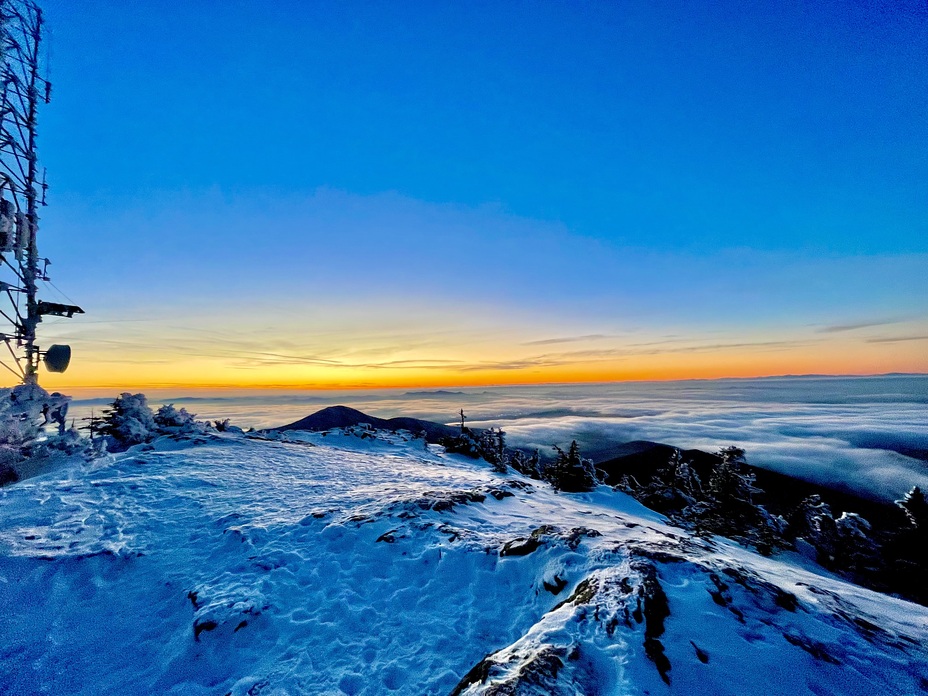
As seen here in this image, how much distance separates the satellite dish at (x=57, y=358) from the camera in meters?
20.3

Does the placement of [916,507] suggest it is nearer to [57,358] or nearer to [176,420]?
[176,420]

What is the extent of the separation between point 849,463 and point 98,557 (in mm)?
122337

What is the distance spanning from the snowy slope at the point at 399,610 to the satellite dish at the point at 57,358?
13594 millimetres

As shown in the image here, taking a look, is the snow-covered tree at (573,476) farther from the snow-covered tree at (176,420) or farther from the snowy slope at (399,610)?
the snow-covered tree at (176,420)

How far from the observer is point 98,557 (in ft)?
27.0

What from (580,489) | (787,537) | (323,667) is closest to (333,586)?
(323,667)

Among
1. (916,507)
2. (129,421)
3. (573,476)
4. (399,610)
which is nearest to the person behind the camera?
(399,610)

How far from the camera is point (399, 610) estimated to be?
7.18 metres

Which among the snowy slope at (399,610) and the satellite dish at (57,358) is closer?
the snowy slope at (399,610)

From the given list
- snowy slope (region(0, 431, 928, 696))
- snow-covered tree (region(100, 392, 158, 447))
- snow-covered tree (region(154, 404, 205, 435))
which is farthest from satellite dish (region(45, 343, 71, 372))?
snowy slope (region(0, 431, 928, 696))

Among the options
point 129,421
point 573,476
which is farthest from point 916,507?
point 129,421

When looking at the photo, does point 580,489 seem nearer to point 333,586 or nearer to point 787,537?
point 787,537

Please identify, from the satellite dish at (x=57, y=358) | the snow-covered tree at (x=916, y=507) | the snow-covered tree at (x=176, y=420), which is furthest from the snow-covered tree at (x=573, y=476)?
the satellite dish at (x=57, y=358)

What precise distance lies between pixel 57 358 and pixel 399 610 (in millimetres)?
25629
